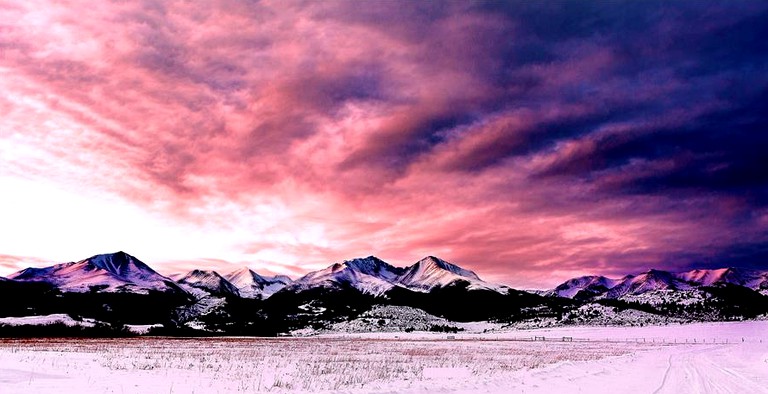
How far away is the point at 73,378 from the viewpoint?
2317cm

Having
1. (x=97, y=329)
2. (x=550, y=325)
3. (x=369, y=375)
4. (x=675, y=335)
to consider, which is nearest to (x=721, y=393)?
(x=369, y=375)

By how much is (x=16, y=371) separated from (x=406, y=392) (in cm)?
1828

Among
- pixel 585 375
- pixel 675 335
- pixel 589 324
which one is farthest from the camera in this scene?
pixel 589 324

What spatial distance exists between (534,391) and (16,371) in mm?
23448

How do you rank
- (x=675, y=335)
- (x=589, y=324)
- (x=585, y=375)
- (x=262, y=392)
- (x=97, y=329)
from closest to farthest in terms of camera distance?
1. (x=262, y=392)
2. (x=585, y=375)
3. (x=97, y=329)
4. (x=675, y=335)
5. (x=589, y=324)

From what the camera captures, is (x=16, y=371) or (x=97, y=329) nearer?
(x=16, y=371)

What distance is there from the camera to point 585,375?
95.9 ft

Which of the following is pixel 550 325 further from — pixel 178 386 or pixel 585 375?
pixel 178 386

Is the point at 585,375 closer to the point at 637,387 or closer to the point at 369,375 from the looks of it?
the point at 637,387

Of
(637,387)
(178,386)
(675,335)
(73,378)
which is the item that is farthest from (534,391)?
(675,335)

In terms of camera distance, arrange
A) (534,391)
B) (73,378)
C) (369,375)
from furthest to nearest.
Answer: (369,375) < (73,378) < (534,391)

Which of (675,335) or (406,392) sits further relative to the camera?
(675,335)

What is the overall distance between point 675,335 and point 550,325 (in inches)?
2364

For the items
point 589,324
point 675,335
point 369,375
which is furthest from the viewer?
point 589,324
